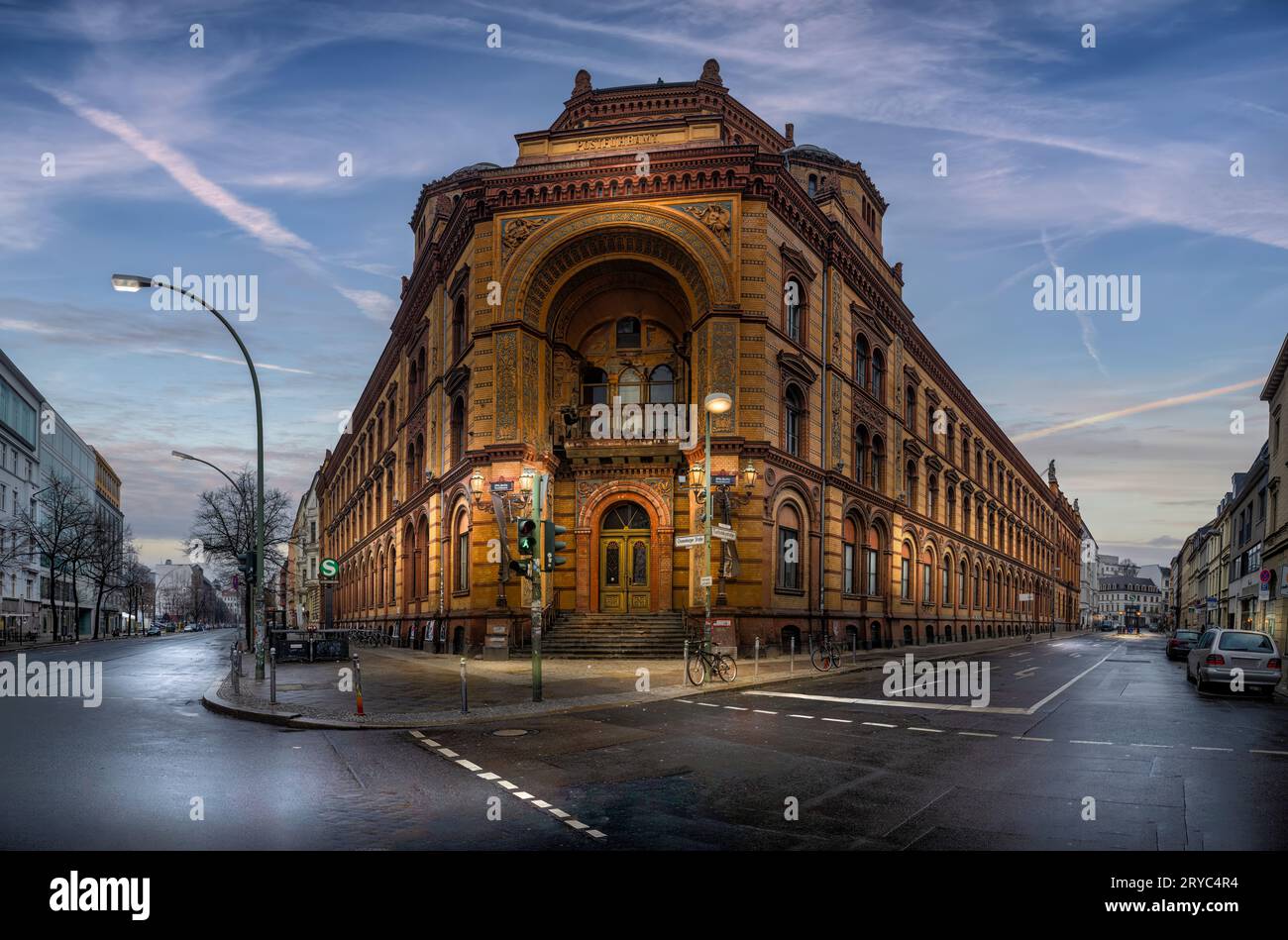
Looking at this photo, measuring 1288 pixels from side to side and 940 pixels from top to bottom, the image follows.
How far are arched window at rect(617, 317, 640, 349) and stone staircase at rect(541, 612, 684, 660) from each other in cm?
1016

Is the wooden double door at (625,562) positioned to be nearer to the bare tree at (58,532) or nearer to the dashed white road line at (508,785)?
the dashed white road line at (508,785)

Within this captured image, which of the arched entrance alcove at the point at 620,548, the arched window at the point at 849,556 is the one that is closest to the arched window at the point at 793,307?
the arched entrance alcove at the point at 620,548

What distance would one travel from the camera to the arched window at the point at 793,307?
3186 cm

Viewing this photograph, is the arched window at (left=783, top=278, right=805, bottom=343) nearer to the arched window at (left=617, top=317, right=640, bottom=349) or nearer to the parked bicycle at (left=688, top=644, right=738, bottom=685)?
the arched window at (left=617, top=317, right=640, bottom=349)

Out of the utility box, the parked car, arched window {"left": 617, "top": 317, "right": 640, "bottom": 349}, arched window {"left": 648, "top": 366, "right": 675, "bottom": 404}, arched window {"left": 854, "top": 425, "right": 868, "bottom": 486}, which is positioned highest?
arched window {"left": 617, "top": 317, "right": 640, "bottom": 349}

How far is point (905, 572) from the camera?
1731 inches

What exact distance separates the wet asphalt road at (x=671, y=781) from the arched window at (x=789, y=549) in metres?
14.7

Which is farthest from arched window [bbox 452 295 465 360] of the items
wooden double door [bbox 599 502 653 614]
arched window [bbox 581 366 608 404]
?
wooden double door [bbox 599 502 653 614]

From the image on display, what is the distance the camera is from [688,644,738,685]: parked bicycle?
2120 cm

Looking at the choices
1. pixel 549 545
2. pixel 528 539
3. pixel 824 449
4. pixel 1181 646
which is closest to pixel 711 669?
pixel 549 545

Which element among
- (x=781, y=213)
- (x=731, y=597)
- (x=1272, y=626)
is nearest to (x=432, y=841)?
(x=731, y=597)

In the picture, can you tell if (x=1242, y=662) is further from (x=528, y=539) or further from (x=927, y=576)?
(x=927, y=576)
